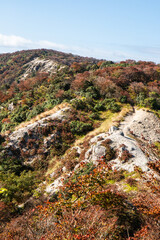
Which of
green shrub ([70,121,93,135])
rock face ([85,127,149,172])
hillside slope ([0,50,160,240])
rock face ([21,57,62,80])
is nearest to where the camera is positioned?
hillside slope ([0,50,160,240])

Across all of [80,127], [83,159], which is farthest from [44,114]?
[83,159]

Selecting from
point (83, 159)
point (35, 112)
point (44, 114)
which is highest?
point (44, 114)

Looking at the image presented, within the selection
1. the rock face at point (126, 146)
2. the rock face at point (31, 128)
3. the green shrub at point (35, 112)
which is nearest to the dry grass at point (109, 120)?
the rock face at point (126, 146)

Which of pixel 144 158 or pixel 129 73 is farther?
pixel 129 73

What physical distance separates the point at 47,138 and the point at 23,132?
3.43 meters

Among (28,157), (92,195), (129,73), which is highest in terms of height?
(129,73)

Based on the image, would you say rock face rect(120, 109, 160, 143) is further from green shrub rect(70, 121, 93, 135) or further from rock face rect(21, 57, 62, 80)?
rock face rect(21, 57, 62, 80)

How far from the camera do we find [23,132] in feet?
65.3

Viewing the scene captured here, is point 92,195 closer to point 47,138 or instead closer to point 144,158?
point 144,158

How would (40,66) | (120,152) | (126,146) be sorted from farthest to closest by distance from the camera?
(40,66) < (126,146) < (120,152)

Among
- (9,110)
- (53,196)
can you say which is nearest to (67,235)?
(53,196)

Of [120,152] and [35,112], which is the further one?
[35,112]

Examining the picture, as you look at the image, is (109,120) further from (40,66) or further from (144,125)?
(40,66)

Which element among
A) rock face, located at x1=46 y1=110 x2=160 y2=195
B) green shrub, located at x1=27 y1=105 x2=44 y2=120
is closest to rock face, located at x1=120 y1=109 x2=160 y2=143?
rock face, located at x1=46 y1=110 x2=160 y2=195
